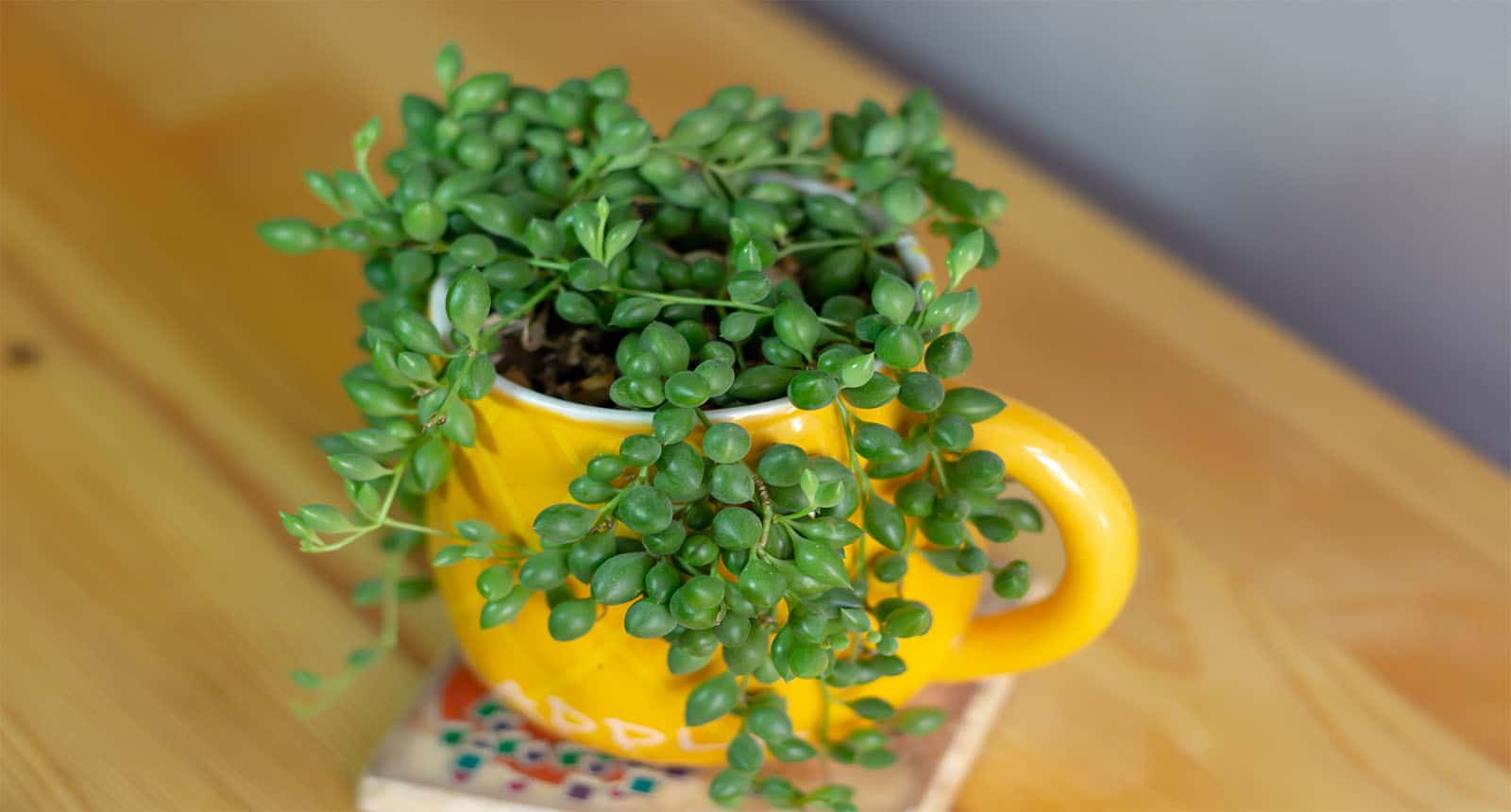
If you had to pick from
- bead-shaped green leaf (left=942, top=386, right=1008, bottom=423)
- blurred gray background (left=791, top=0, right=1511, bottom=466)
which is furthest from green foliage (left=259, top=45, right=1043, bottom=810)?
blurred gray background (left=791, top=0, right=1511, bottom=466)

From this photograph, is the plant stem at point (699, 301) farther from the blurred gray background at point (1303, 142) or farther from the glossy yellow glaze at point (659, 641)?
the blurred gray background at point (1303, 142)

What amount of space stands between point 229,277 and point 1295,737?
0.54m

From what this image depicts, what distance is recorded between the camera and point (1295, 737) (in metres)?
0.51

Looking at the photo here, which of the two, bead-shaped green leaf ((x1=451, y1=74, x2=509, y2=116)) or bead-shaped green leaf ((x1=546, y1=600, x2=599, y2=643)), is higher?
bead-shaped green leaf ((x1=451, y1=74, x2=509, y2=116))

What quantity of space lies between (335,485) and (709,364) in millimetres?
296

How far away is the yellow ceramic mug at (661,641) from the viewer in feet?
1.19

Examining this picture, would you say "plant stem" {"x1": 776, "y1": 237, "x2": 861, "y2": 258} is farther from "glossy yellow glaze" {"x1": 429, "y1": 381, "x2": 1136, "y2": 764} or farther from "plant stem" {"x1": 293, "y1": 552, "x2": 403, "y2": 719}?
Answer: "plant stem" {"x1": 293, "y1": 552, "x2": 403, "y2": 719}

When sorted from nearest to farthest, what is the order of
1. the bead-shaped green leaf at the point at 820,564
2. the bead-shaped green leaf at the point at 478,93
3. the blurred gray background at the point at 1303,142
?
the bead-shaped green leaf at the point at 820,564 < the bead-shaped green leaf at the point at 478,93 < the blurred gray background at the point at 1303,142

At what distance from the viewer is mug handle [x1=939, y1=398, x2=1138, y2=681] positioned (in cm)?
38

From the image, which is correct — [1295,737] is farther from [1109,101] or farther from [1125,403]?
[1109,101]

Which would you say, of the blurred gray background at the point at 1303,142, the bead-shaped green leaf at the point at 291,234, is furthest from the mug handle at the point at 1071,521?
the blurred gray background at the point at 1303,142

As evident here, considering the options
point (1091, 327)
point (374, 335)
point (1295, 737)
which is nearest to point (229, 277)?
point (374, 335)

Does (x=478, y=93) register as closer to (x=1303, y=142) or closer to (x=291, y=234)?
(x=291, y=234)

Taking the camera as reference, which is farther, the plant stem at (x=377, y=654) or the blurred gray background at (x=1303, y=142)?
the blurred gray background at (x=1303, y=142)
